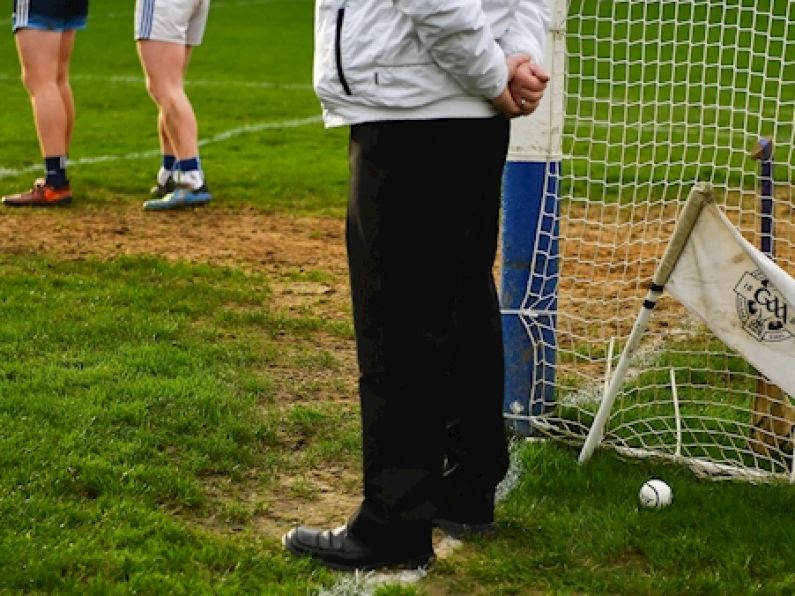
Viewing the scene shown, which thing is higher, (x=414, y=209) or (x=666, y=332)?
(x=414, y=209)

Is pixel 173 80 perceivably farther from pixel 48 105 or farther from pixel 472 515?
pixel 472 515

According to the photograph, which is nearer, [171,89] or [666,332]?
[666,332]

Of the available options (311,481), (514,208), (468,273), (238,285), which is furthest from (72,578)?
(238,285)

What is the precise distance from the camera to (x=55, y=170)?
28.1ft

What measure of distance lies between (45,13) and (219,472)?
4.85m

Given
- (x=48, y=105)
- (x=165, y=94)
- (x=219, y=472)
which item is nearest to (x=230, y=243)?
(x=165, y=94)

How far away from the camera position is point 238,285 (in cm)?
684

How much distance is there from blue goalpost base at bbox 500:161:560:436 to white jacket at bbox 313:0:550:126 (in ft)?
3.98

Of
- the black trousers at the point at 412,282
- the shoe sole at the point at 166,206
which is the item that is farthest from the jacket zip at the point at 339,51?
the shoe sole at the point at 166,206

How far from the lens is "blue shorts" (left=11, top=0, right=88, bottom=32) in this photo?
8469mm

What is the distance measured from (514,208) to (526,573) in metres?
1.43

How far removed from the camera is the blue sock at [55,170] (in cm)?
857

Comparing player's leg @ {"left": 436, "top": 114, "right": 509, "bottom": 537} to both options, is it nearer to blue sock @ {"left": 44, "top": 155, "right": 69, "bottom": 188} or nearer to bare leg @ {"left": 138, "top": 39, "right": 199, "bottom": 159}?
bare leg @ {"left": 138, "top": 39, "right": 199, "bottom": 159}

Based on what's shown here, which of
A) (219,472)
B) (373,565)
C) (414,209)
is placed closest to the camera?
(414,209)
